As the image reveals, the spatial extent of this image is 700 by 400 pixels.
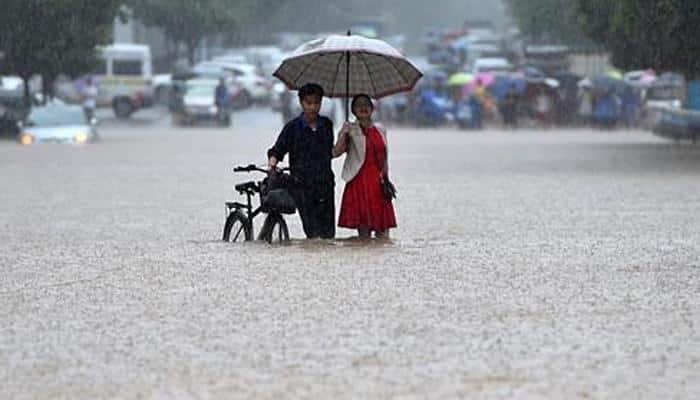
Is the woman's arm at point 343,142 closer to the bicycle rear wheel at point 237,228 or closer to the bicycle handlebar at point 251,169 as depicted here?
the bicycle handlebar at point 251,169

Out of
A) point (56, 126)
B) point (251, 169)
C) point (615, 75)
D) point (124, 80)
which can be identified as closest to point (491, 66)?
point (615, 75)

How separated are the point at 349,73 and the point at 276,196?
7.00 ft

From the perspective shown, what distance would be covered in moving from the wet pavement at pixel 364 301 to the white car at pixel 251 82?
157 ft

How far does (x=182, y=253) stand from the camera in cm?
1709

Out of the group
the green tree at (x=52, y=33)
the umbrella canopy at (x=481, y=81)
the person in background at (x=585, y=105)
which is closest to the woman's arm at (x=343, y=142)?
the green tree at (x=52, y=33)

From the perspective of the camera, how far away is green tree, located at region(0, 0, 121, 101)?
47500mm

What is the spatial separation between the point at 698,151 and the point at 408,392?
112ft

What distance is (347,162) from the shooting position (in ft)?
57.9

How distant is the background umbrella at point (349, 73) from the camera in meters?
18.4

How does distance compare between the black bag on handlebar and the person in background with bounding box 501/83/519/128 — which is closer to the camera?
the black bag on handlebar

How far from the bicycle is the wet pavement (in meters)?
0.29

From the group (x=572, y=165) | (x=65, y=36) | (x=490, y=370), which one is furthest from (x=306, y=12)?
(x=490, y=370)

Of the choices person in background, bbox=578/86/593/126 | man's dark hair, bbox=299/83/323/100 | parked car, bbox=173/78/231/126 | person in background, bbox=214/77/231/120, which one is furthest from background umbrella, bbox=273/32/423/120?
parked car, bbox=173/78/231/126

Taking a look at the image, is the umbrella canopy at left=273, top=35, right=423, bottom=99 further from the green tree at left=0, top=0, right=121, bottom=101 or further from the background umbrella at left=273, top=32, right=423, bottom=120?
the green tree at left=0, top=0, right=121, bottom=101
